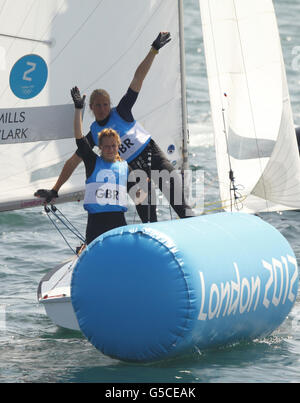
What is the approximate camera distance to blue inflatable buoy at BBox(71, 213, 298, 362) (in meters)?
6.46

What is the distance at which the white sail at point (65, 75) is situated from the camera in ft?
27.8

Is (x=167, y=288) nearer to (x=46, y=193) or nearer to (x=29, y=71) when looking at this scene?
(x=46, y=193)

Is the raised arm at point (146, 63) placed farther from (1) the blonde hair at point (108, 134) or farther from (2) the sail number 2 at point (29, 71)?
(2) the sail number 2 at point (29, 71)

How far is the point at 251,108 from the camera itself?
9.27m

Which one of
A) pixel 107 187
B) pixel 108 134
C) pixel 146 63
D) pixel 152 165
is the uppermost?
pixel 146 63

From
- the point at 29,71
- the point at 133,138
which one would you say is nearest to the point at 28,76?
the point at 29,71

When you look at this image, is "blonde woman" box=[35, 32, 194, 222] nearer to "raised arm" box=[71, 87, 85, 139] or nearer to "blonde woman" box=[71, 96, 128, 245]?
"raised arm" box=[71, 87, 85, 139]

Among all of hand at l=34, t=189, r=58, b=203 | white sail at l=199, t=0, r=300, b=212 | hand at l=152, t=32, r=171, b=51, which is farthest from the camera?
white sail at l=199, t=0, r=300, b=212

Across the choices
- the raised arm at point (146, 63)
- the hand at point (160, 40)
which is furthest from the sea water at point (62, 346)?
the hand at point (160, 40)

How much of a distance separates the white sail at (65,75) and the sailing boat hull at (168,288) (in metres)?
2.04

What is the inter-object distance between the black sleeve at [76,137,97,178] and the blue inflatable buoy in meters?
0.94

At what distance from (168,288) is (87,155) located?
157 cm

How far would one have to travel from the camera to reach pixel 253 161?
9.30 metres

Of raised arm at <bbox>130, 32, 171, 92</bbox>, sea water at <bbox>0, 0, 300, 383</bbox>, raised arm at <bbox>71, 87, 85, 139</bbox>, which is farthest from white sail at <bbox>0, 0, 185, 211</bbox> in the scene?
sea water at <bbox>0, 0, 300, 383</bbox>
